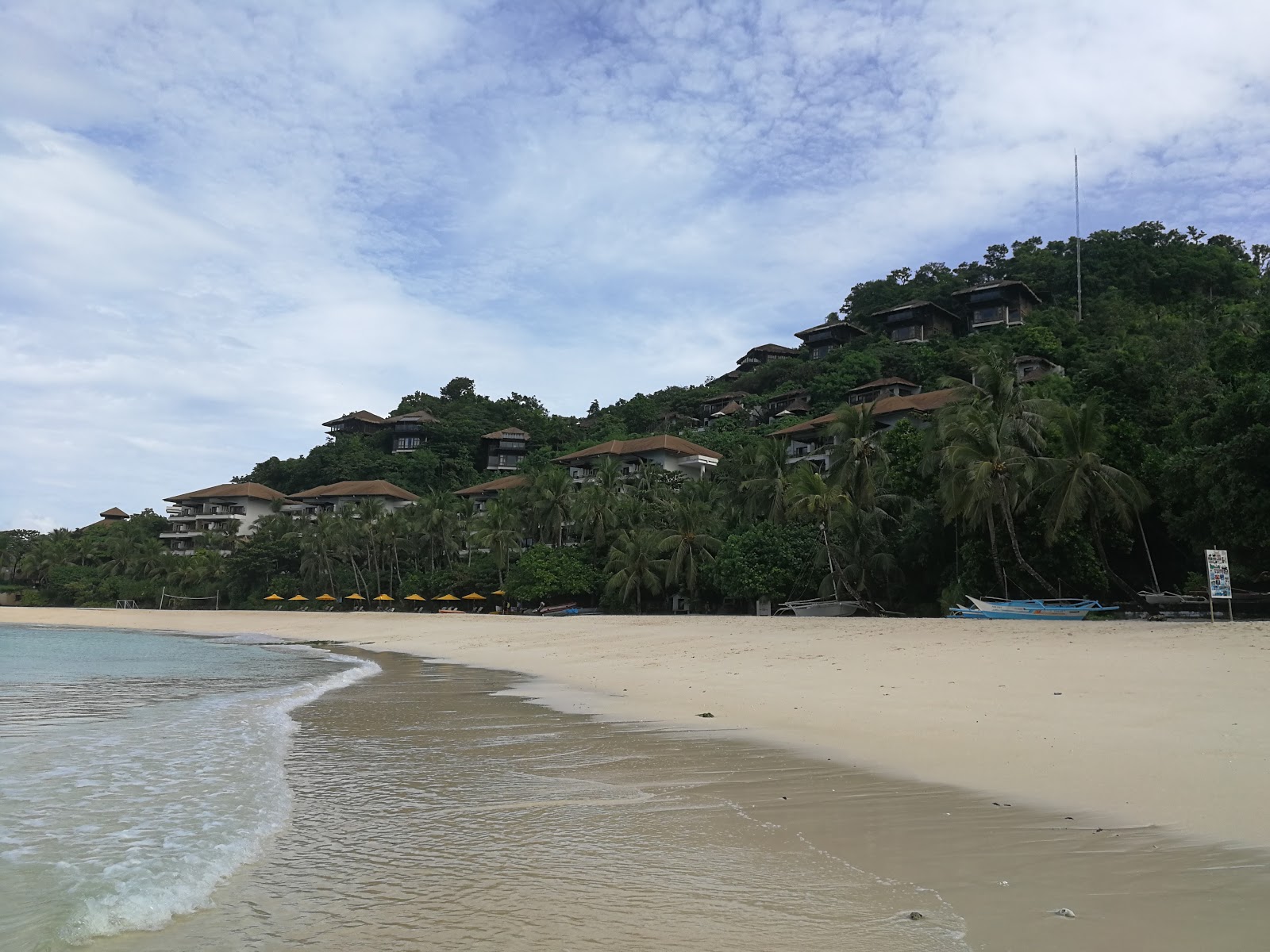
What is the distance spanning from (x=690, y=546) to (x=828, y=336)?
148 ft

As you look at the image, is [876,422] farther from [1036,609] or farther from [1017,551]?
[1036,609]

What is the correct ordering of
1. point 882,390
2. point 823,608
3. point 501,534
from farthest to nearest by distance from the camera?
point 882,390
point 501,534
point 823,608

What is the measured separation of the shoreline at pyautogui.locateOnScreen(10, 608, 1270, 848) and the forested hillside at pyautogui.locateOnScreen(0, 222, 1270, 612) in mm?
6631

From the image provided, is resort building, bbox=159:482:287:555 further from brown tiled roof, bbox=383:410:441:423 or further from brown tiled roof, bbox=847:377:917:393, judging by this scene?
brown tiled roof, bbox=847:377:917:393

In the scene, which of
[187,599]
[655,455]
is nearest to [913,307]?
[655,455]

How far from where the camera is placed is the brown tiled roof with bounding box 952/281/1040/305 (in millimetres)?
73312

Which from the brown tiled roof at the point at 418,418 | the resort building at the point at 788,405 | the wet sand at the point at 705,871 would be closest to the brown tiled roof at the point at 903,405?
the resort building at the point at 788,405

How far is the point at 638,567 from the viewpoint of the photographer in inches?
1914

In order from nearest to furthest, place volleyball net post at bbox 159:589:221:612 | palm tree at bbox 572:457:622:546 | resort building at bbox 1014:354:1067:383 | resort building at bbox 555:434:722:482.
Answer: palm tree at bbox 572:457:622:546 < resort building at bbox 1014:354:1067:383 < resort building at bbox 555:434:722:482 < volleyball net post at bbox 159:589:221:612

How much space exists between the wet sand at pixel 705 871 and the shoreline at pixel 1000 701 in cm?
65

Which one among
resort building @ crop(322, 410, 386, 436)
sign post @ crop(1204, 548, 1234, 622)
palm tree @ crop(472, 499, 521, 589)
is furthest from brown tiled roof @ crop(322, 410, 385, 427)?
sign post @ crop(1204, 548, 1234, 622)

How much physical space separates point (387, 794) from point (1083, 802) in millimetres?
5116

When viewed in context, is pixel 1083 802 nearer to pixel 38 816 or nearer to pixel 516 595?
pixel 38 816

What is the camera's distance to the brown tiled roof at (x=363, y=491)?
83500 millimetres
